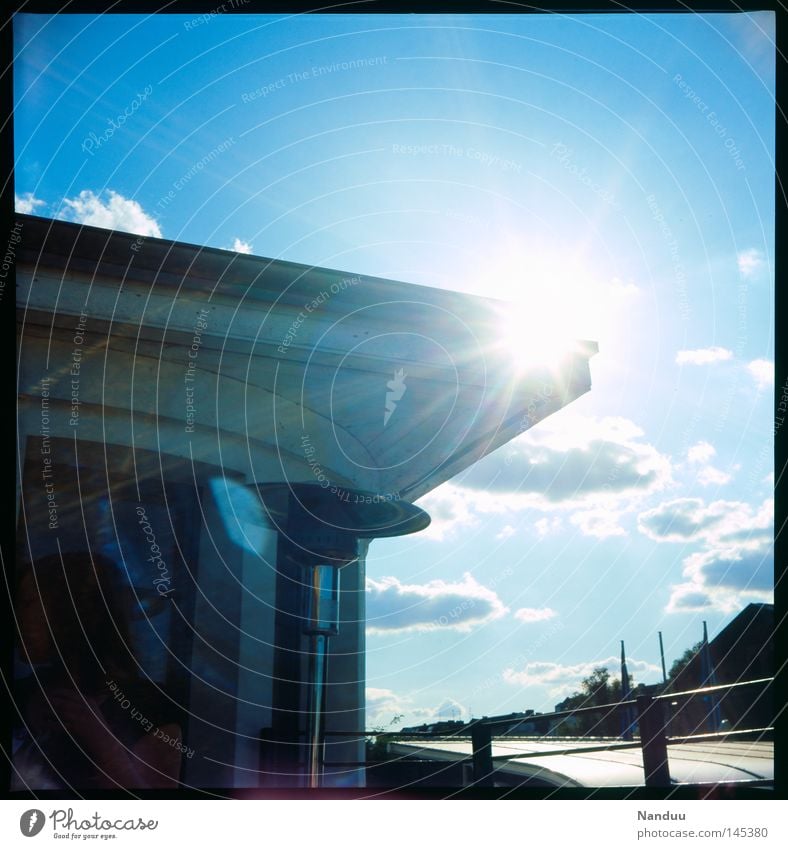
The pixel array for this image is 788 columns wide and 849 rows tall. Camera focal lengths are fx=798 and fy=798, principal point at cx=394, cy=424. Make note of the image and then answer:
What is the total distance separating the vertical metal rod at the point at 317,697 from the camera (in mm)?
4898

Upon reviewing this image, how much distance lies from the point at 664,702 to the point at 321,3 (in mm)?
3539

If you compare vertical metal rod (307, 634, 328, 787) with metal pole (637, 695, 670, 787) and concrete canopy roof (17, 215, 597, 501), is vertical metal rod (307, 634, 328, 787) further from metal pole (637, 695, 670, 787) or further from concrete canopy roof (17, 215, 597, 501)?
metal pole (637, 695, 670, 787)

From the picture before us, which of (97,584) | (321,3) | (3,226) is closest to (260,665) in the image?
(97,584)

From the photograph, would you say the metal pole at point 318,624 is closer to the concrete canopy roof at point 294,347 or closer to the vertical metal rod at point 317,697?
the vertical metal rod at point 317,697

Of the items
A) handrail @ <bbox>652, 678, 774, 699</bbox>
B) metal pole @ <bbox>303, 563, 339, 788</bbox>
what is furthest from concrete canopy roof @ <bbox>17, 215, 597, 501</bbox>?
handrail @ <bbox>652, 678, 774, 699</bbox>

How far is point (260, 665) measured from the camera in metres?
5.26

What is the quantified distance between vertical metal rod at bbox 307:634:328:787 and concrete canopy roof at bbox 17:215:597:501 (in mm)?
1284

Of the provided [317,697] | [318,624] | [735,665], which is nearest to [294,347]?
[318,624]

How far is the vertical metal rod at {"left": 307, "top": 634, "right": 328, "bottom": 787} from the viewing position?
4898 millimetres

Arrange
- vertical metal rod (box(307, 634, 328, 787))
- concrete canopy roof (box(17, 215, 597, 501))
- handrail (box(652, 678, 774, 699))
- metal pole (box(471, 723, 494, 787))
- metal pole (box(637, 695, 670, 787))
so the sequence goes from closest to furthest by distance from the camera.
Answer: handrail (box(652, 678, 774, 699)) → metal pole (box(637, 695, 670, 787)) → concrete canopy roof (box(17, 215, 597, 501)) → vertical metal rod (box(307, 634, 328, 787)) → metal pole (box(471, 723, 494, 787))

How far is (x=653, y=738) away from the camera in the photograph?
3984mm

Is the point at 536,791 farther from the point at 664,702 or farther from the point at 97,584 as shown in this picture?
the point at 97,584

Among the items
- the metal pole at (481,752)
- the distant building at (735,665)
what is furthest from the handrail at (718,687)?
the distant building at (735,665)
